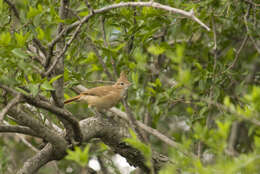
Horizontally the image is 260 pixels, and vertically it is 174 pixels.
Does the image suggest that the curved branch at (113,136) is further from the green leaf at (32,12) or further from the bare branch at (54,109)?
the green leaf at (32,12)

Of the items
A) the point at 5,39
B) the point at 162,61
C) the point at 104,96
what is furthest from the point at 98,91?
the point at 5,39

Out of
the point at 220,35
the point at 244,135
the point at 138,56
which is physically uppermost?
the point at 138,56

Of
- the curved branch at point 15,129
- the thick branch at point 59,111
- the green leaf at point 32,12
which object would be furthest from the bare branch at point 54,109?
the green leaf at point 32,12

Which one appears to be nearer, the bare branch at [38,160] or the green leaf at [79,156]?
the green leaf at [79,156]

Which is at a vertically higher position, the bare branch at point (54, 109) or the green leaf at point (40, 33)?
the green leaf at point (40, 33)

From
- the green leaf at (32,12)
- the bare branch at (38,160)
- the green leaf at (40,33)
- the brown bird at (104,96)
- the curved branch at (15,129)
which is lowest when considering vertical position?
the brown bird at (104,96)

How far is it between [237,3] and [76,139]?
256 cm

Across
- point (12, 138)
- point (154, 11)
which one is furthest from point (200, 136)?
point (12, 138)

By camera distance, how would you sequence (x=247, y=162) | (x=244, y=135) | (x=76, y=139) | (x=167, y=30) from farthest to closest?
(x=244, y=135) < (x=167, y=30) < (x=76, y=139) < (x=247, y=162)

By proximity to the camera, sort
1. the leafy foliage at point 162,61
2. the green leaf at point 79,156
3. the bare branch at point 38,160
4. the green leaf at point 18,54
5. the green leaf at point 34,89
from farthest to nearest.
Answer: the bare branch at point 38,160
the green leaf at point 18,54
the green leaf at point 34,89
the leafy foliage at point 162,61
the green leaf at point 79,156

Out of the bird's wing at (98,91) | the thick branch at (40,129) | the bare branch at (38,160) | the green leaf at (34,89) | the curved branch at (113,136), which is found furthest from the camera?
the bird's wing at (98,91)

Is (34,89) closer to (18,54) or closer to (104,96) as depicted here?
(18,54)

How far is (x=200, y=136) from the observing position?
228 centimetres

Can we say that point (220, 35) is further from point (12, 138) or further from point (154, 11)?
point (12, 138)
